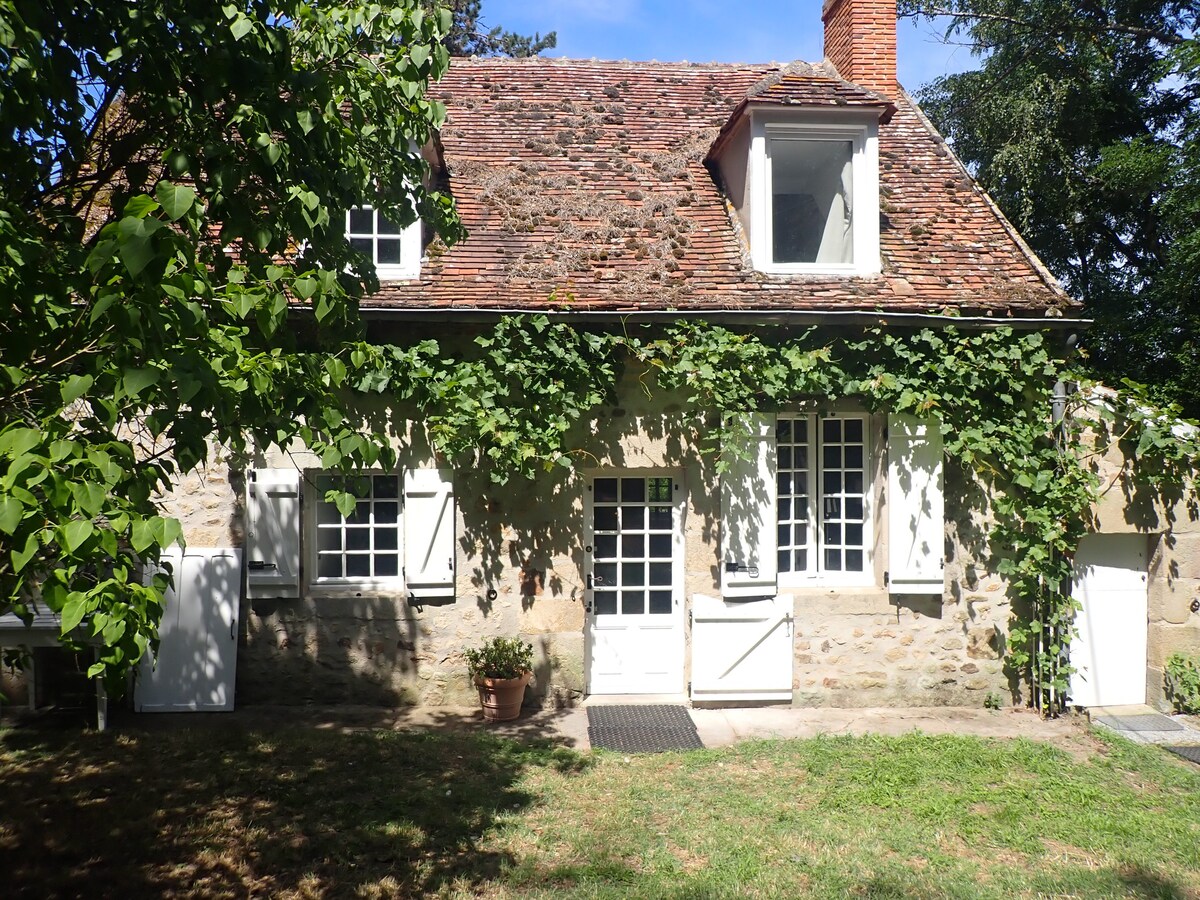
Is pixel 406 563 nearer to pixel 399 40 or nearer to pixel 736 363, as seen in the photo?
pixel 736 363

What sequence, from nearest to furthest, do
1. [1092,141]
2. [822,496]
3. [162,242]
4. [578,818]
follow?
[162,242] → [578,818] → [822,496] → [1092,141]

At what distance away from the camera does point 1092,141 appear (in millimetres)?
14750

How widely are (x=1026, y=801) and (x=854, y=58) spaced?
25.5 ft

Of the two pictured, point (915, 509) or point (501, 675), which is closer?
point (501, 675)

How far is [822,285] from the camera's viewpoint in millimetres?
7805

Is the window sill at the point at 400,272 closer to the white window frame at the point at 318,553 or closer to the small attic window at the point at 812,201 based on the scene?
the white window frame at the point at 318,553

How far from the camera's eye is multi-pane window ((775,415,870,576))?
7883 mm

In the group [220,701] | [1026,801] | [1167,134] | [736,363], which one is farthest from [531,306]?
[1167,134]

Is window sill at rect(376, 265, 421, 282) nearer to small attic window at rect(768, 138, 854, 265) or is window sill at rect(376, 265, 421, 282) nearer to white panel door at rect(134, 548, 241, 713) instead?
white panel door at rect(134, 548, 241, 713)

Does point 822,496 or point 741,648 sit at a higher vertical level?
point 822,496

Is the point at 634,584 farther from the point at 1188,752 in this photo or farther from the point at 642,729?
the point at 1188,752

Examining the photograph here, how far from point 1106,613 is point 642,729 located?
4229 mm

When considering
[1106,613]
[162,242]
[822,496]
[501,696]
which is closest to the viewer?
[162,242]

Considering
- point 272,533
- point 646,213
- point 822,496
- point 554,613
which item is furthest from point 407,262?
point 822,496
